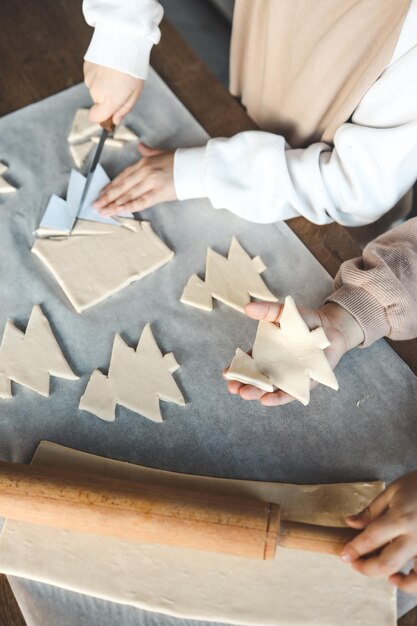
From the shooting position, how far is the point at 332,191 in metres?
0.74

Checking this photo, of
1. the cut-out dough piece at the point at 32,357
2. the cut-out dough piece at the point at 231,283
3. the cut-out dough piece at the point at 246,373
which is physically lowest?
the cut-out dough piece at the point at 32,357

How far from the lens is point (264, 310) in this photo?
0.65 m

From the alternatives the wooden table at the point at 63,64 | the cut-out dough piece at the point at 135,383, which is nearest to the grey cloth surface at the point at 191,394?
the cut-out dough piece at the point at 135,383

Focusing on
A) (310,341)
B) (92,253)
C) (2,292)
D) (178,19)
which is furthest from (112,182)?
(178,19)

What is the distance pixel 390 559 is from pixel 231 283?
37 centimetres

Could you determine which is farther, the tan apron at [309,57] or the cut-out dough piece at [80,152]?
the cut-out dough piece at [80,152]

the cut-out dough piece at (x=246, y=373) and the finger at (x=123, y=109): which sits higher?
the finger at (x=123, y=109)

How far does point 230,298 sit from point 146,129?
31 centimetres

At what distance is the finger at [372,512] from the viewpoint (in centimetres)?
54

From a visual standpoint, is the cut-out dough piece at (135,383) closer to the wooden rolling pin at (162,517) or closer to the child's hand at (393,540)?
the wooden rolling pin at (162,517)

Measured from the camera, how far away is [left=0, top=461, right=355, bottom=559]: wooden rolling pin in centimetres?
54

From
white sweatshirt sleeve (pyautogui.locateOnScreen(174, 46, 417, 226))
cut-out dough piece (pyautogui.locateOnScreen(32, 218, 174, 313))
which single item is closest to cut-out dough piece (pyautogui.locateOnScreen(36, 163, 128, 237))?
cut-out dough piece (pyautogui.locateOnScreen(32, 218, 174, 313))

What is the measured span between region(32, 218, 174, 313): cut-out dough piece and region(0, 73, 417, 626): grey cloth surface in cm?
1

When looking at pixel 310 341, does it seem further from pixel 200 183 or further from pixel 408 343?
pixel 200 183
